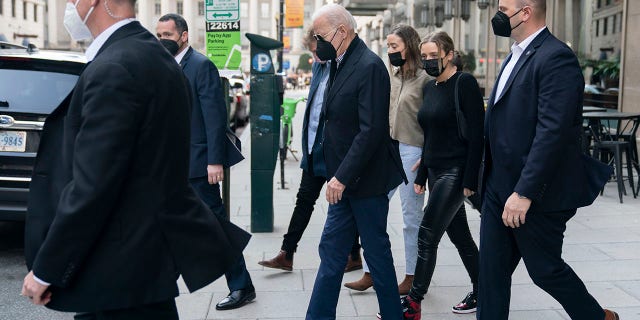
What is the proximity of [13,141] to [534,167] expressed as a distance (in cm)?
445

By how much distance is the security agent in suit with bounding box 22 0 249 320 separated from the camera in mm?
2521

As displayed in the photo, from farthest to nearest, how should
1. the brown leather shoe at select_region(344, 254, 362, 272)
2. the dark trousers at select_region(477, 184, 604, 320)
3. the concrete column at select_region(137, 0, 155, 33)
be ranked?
the concrete column at select_region(137, 0, 155, 33)
the brown leather shoe at select_region(344, 254, 362, 272)
the dark trousers at select_region(477, 184, 604, 320)

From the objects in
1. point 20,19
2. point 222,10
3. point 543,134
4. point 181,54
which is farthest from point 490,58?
point 20,19

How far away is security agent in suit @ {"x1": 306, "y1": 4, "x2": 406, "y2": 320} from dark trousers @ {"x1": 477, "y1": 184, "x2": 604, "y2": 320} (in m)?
0.66

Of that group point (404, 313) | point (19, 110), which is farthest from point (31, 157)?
point (404, 313)

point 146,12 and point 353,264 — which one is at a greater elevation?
point 146,12

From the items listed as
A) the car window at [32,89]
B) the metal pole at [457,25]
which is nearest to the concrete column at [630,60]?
the car window at [32,89]

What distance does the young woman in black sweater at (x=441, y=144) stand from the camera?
4.73 metres

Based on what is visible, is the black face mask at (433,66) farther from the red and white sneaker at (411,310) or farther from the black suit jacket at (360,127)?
the red and white sneaker at (411,310)

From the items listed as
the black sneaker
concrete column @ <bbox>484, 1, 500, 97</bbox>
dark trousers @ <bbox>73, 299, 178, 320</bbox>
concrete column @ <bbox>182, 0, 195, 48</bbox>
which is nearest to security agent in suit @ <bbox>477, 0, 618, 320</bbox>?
the black sneaker

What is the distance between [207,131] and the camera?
5.14 meters

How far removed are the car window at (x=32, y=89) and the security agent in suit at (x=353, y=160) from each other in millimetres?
2903

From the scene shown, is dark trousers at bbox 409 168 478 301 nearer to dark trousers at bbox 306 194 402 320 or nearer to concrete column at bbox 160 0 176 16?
dark trousers at bbox 306 194 402 320

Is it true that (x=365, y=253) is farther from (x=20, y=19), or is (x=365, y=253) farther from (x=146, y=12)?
(x=146, y=12)
